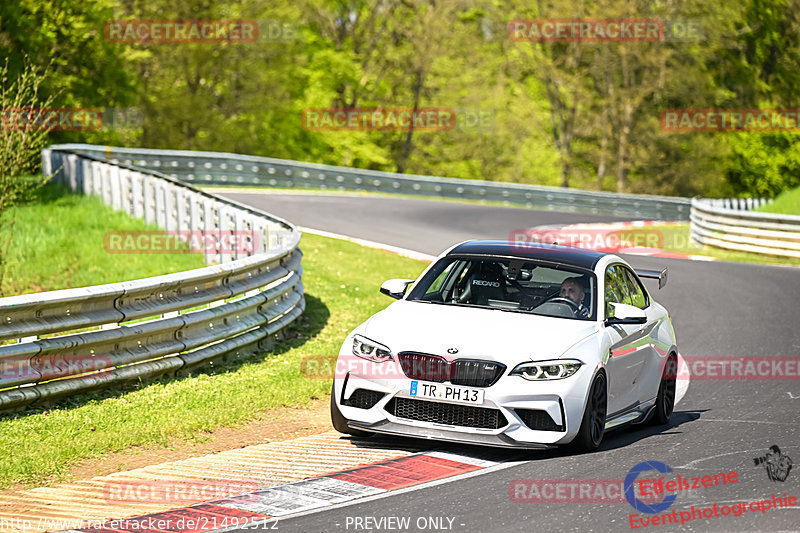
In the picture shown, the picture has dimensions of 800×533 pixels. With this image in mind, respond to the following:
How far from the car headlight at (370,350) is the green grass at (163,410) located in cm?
152

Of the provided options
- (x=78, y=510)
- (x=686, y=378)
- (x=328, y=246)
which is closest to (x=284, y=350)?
(x=686, y=378)

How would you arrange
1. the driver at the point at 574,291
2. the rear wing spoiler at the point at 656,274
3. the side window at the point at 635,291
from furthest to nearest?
the rear wing spoiler at the point at 656,274 → the side window at the point at 635,291 → the driver at the point at 574,291

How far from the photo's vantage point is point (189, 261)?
60.2 ft

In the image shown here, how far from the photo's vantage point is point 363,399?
8.18 m

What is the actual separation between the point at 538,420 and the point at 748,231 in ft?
67.9

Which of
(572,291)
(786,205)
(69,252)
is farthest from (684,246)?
(572,291)

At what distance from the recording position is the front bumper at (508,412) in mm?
7766

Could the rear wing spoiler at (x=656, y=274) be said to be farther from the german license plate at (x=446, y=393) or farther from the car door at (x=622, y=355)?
the german license plate at (x=446, y=393)

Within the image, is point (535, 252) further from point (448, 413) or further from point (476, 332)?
point (448, 413)

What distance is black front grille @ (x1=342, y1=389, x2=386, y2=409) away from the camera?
26.6ft

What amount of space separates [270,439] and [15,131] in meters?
9.04

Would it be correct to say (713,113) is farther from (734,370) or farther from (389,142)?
(734,370)

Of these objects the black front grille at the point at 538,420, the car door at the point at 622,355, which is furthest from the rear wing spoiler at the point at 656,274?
the black front grille at the point at 538,420

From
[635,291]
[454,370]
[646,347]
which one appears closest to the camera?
[454,370]
